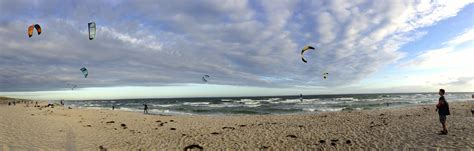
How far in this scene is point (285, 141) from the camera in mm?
11867

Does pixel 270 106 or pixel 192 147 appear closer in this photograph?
pixel 192 147

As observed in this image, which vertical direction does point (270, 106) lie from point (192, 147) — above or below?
below

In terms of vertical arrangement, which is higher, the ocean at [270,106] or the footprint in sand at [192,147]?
the footprint in sand at [192,147]

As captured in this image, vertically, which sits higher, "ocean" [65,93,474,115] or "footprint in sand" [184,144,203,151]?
"footprint in sand" [184,144,203,151]

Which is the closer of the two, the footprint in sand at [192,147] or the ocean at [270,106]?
the footprint in sand at [192,147]

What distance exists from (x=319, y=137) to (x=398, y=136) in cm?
297

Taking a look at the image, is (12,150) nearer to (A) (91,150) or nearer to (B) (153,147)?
(A) (91,150)

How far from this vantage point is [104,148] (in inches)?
437

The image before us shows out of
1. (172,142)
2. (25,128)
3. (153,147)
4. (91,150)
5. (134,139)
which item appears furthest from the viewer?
(25,128)

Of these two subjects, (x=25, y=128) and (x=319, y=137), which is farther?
(x=25, y=128)

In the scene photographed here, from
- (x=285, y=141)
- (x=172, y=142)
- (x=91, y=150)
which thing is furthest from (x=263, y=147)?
(x=91, y=150)

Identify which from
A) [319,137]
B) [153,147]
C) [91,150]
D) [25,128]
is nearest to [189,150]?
[153,147]

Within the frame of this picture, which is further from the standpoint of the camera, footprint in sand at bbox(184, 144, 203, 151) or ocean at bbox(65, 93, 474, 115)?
ocean at bbox(65, 93, 474, 115)

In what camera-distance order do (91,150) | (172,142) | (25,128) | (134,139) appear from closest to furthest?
1. (91,150)
2. (172,142)
3. (134,139)
4. (25,128)
